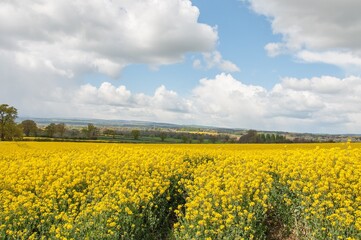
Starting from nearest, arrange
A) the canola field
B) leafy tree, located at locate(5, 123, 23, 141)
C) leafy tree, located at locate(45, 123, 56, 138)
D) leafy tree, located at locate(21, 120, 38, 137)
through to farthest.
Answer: the canola field, leafy tree, located at locate(5, 123, 23, 141), leafy tree, located at locate(45, 123, 56, 138), leafy tree, located at locate(21, 120, 38, 137)

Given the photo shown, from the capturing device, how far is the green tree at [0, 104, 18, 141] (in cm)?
6051

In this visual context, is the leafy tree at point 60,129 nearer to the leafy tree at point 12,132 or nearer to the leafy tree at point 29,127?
the leafy tree at point 29,127

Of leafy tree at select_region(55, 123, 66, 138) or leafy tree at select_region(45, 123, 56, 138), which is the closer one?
leafy tree at select_region(45, 123, 56, 138)

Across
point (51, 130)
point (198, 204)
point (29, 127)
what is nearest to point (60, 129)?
point (51, 130)

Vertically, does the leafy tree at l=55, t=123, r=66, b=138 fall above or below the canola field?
above

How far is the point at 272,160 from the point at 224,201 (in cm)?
557

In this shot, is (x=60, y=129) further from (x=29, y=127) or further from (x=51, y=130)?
(x=29, y=127)

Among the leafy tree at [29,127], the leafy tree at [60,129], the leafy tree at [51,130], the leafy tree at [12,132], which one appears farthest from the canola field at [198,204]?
the leafy tree at [29,127]

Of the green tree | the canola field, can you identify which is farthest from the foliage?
the canola field

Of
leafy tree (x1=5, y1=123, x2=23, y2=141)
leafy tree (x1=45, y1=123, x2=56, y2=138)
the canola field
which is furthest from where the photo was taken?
leafy tree (x1=45, y1=123, x2=56, y2=138)

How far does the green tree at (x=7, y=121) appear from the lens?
199 feet

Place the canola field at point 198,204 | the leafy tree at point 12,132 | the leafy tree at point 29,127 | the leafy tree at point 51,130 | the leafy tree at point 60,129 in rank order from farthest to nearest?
the leafy tree at point 29,127 < the leafy tree at point 60,129 < the leafy tree at point 51,130 < the leafy tree at point 12,132 < the canola field at point 198,204

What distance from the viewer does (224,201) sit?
9.27 m

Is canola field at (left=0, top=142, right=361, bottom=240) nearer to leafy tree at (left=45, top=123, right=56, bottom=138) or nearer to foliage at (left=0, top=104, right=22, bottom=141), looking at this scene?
foliage at (left=0, top=104, right=22, bottom=141)
